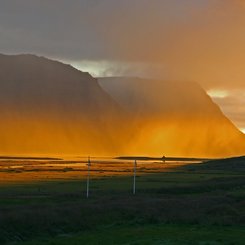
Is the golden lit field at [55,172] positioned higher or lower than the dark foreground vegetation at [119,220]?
higher

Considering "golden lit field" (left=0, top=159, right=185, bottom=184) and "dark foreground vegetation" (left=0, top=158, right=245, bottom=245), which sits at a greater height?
"golden lit field" (left=0, top=159, right=185, bottom=184)

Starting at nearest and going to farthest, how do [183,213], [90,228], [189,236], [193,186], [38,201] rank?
[189,236] → [90,228] → [183,213] → [38,201] → [193,186]

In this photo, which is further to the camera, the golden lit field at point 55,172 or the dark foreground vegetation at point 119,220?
the golden lit field at point 55,172

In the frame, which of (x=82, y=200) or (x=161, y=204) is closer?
(x=161, y=204)

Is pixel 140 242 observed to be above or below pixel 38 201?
below

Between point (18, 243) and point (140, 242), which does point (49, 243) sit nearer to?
point (18, 243)

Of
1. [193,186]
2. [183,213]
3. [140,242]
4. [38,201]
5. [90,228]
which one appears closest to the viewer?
[140,242]

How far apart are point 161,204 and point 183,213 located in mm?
2174

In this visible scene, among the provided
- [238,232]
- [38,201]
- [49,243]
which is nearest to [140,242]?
[49,243]

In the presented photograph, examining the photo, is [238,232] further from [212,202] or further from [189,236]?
[212,202]

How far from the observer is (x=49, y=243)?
25266 millimetres

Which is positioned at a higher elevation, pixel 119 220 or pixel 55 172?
pixel 55 172

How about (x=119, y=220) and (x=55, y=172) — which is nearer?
(x=119, y=220)

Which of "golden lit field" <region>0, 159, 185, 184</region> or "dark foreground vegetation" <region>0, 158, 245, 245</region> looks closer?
"dark foreground vegetation" <region>0, 158, 245, 245</region>
